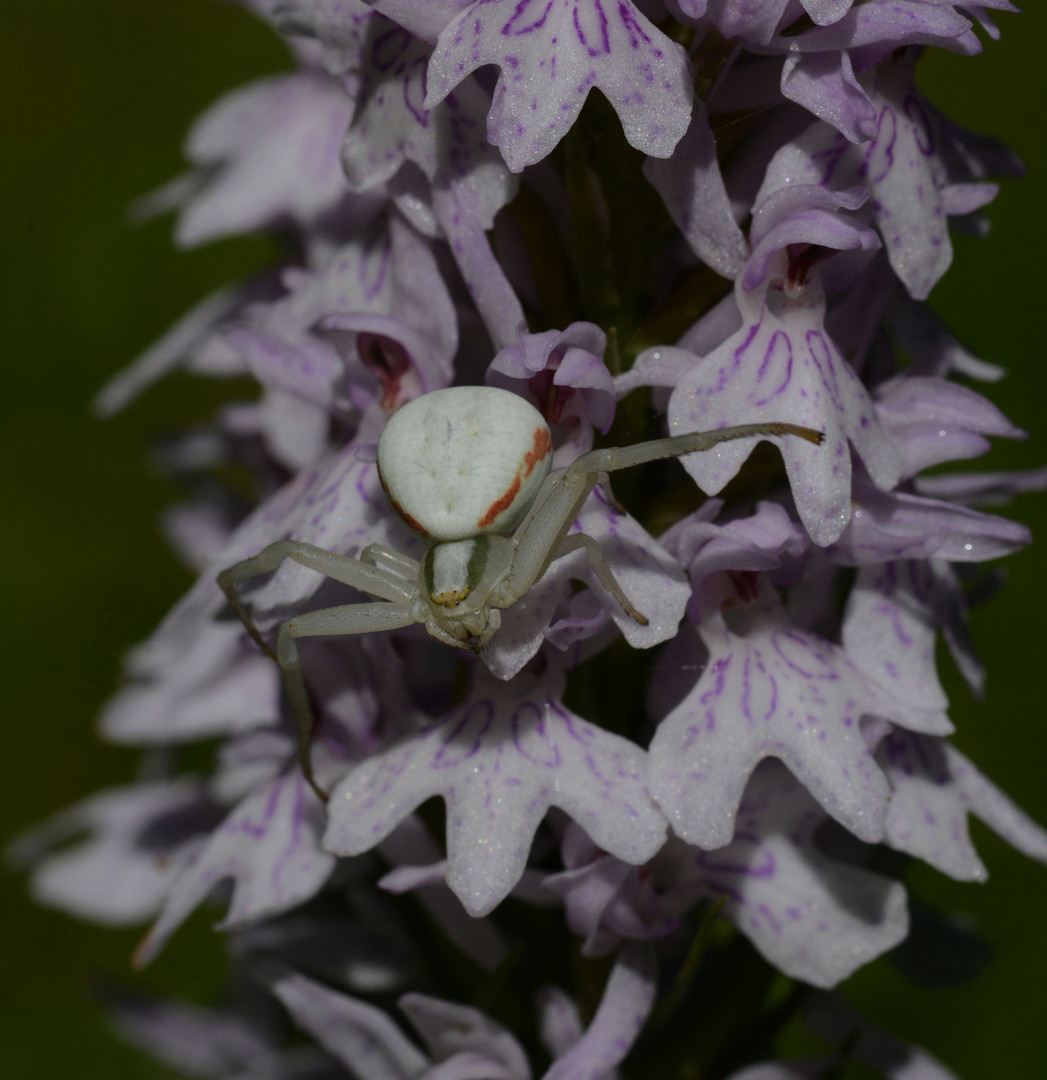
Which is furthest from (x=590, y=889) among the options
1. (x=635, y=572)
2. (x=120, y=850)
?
(x=120, y=850)

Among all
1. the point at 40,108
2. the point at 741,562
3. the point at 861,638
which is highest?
the point at 741,562

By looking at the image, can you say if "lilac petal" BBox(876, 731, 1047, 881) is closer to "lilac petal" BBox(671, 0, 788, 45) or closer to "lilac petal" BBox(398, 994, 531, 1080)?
"lilac petal" BBox(398, 994, 531, 1080)

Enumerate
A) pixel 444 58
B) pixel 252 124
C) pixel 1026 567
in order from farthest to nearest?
pixel 1026 567 < pixel 252 124 < pixel 444 58

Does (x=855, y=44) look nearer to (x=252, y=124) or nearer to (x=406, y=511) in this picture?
(x=406, y=511)

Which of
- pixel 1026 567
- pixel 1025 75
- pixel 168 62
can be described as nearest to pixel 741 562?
pixel 1026 567

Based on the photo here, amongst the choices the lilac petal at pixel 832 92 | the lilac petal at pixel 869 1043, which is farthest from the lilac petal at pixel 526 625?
the lilac petal at pixel 869 1043

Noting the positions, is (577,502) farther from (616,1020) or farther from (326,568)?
(616,1020)

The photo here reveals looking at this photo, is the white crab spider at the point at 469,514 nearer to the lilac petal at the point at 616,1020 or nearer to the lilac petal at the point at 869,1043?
the lilac petal at the point at 616,1020
